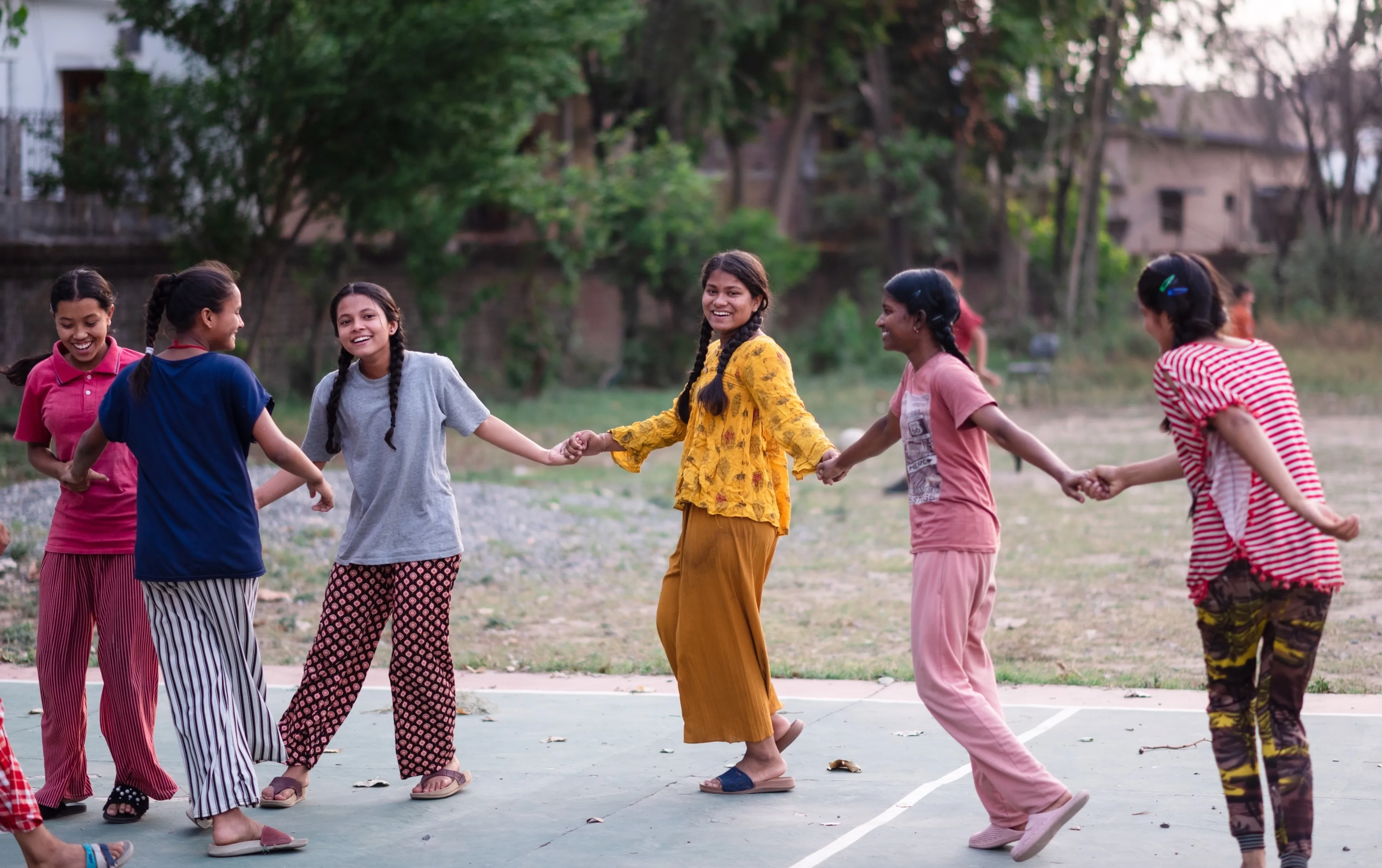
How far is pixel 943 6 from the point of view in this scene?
31.8 meters

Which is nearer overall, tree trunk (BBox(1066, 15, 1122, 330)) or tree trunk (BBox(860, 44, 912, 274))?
tree trunk (BBox(860, 44, 912, 274))

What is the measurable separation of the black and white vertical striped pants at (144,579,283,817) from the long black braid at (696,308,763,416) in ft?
5.39

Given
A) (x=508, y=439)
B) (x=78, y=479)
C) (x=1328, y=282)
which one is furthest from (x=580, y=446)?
(x=1328, y=282)

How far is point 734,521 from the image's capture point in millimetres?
5316

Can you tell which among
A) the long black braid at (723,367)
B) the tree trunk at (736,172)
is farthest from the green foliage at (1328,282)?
the long black braid at (723,367)

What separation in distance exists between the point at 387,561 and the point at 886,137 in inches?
1112

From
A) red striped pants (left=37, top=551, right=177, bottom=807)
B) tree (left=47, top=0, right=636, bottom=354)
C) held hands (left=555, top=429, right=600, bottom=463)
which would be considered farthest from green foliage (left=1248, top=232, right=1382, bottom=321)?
red striped pants (left=37, top=551, right=177, bottom=807)

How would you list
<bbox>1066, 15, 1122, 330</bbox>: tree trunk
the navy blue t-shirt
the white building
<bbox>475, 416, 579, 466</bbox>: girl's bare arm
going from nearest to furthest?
the navy blue t-shirt, <bbox>475, 416, 579, 466</bbox>: girl's bare arm, the white building, <bbox>1066, 15, 1122, 330</bbox>: tree trunk

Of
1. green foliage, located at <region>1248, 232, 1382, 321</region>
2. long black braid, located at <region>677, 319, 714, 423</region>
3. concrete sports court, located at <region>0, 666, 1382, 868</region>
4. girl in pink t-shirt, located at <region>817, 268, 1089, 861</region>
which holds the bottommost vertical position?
concrete sports court, located at <region>0, 666, 1382, 868</region>

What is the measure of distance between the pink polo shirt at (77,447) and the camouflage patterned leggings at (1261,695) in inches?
138

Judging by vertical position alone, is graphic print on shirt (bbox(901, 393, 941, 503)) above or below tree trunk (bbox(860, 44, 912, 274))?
below

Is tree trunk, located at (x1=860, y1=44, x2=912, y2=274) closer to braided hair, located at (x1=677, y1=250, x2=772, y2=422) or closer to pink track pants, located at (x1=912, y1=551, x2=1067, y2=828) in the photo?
braided hair, located at (x1=677, y1=250, x2=772, y2=422)

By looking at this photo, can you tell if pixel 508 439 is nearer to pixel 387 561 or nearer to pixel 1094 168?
→ pixel 387 561

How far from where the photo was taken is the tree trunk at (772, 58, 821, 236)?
104 feet
